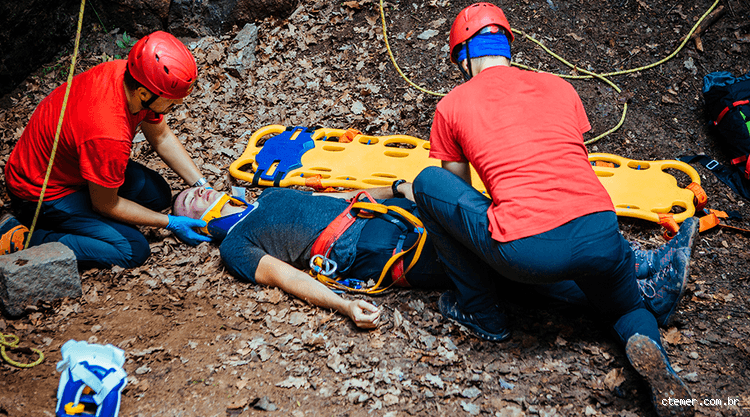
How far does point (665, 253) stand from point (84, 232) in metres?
3.96

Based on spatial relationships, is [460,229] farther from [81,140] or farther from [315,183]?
[81,140]

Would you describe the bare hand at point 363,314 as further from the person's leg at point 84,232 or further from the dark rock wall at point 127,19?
the dark rock wall at point 127,19

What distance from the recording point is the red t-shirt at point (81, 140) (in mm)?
3115

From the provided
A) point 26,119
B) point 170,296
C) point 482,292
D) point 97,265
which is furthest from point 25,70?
point 482,292

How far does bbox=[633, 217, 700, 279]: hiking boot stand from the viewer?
2.93 m

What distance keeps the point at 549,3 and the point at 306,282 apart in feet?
14.2

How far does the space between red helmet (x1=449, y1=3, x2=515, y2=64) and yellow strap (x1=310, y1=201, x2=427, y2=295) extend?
1.07 metres

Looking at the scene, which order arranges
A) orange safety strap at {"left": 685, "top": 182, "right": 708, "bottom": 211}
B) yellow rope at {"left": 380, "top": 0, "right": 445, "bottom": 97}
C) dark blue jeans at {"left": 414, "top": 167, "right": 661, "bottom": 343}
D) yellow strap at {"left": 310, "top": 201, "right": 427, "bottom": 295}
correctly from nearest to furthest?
dark blue jeans at {"left": 414, "top": 167, "right": 661, "bottom": 343} → yellow strap at {"left": 310, "top": 201, "right": 427, "bottom": 295} → orange safety strap at {"left": 685, "top": 182, "right": 708, "bottom": 211} → yellow rope at {"left": 380, "top": 0, "right": 445, "bottom": 97}

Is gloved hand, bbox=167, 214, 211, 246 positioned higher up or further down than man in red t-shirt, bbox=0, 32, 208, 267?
further down

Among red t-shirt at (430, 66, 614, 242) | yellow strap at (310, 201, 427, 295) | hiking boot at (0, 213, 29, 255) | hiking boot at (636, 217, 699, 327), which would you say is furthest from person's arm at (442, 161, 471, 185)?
hiking boot at (0, 213, 29, 255)

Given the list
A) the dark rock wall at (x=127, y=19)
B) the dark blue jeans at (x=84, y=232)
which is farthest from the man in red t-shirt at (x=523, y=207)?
the dark rock wall at (x=127, y=19)

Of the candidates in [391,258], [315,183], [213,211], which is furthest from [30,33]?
A: [391,258]

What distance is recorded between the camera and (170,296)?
3412mm

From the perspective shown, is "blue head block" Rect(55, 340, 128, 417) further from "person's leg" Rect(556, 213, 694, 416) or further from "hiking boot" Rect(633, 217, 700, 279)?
"hiking boot" Rect(633, 217, 700, 279)
